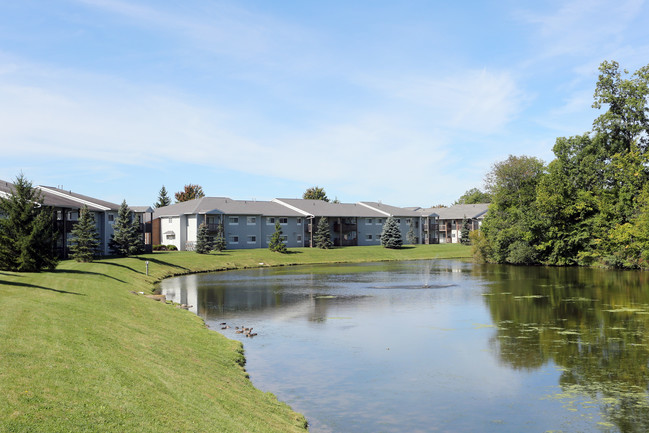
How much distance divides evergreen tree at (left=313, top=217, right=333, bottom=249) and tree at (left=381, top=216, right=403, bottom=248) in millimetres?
11488

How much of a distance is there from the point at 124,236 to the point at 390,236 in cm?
5216

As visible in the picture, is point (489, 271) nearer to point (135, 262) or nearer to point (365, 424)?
→ point (135, 262)

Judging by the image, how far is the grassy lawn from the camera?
35.8 ft

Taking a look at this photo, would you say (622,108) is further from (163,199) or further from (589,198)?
(163,199)

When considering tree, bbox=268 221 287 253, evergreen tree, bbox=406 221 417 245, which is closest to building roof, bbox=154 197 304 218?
tree, bbox=268 221 287 253

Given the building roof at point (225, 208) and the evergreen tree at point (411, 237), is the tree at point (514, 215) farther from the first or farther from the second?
the building roof at point (225, 208)

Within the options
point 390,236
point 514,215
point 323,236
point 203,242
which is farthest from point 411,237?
point 203,242

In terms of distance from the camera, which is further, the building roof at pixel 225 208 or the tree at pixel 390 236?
the tree at pixel 390 236

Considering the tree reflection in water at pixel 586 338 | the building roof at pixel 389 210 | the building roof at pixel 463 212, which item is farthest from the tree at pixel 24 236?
the building roof at pixel 463 212

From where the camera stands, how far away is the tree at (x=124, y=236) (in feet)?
212

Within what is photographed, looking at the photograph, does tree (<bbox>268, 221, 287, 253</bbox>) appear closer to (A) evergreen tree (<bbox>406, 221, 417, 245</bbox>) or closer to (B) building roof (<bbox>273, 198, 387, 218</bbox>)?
(B) building roof (<bbox>273, 198, 387, 218</bbox>)

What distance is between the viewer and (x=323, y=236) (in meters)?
96.9

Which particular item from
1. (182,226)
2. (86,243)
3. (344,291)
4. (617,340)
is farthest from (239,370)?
(182,226)

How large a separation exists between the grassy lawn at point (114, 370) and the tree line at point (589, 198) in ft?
179
